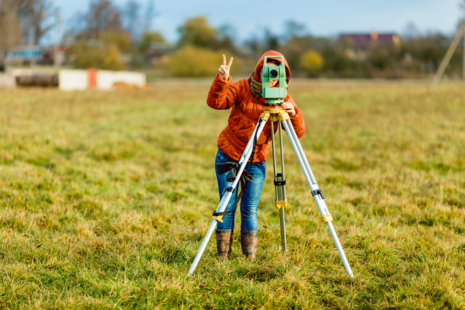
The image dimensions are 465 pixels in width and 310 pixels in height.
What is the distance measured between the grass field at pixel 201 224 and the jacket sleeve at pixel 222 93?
1.50 metres

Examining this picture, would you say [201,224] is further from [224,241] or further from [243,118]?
[243,118]

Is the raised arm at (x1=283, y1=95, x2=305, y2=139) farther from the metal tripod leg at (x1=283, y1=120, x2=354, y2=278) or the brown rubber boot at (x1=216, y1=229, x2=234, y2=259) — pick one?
the brown rubber boot at (x1=216, y1=229, x2=234, y2=259)

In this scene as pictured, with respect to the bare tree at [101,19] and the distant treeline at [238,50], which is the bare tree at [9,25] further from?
the bare tree at [101,19]

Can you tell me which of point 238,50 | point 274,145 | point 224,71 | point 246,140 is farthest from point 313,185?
point 238,50

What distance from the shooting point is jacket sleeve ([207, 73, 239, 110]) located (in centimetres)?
327

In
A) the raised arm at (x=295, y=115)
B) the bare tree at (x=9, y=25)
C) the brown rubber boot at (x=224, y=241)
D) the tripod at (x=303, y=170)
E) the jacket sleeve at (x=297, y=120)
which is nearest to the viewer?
the tripod at (x=303, y=170)

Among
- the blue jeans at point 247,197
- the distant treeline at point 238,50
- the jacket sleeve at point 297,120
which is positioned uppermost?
the distant treeline at point 238,50

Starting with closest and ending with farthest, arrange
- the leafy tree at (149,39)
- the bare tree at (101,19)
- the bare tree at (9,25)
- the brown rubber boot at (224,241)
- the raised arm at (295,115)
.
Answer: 1. the raised arm at (295,115)
2. the brown rubber boot at (224,241)
3. the bare tree at (9,25)
4. the bare tree at (101,19)
5. the leafy tree at (149,39)

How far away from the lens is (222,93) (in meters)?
3.33

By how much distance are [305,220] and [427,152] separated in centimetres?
561

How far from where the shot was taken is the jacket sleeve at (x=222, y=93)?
3.27 meters

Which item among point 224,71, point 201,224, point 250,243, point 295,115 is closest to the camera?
point 224,71

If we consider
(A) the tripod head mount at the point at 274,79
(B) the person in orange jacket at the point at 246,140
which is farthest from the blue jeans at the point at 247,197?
(A) the tripod head mount at the point at 274,79

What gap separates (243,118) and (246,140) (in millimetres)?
215
